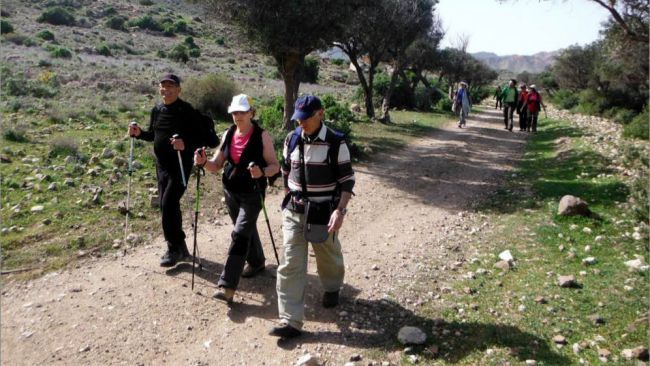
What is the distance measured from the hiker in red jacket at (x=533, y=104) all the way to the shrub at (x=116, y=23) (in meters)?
53.1

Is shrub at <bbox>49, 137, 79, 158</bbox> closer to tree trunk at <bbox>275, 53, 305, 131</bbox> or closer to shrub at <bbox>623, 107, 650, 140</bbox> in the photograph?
tree trunk at <bbox>275, 53, 305, 131</bbox>

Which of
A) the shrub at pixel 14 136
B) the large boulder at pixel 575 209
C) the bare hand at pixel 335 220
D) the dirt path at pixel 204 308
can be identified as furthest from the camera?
the shrub at pixel 14 136

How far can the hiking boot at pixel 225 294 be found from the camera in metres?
5.32

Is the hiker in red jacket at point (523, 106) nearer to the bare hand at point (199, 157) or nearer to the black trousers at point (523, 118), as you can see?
the black trousers at point (523, 118)

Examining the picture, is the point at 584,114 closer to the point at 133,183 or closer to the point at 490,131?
the point at 490,131

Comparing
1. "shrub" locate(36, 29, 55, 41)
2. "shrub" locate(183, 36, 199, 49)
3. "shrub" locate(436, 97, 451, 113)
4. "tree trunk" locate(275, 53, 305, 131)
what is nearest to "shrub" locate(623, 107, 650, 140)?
"tree trunk" locate(275, 53, 305, 131)

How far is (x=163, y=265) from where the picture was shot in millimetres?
6355

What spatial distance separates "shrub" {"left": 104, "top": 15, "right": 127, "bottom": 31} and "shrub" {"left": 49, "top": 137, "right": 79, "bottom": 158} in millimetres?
53741

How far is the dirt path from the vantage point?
15.2ft

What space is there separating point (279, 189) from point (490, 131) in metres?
14.5

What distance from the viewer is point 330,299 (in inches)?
211

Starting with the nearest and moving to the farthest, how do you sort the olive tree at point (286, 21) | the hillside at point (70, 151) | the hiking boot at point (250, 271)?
1. the hiking boot at point (250, 271)
2. the hillside at point (70, 151)
3. the olive tree at point (286, 21)

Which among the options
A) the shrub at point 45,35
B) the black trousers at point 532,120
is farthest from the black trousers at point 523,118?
the shrub at point 45,35

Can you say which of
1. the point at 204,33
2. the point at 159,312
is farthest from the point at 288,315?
the point at 204,33
